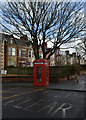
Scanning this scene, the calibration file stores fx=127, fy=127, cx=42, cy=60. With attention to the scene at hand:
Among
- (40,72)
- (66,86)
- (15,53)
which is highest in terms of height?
(15,53)

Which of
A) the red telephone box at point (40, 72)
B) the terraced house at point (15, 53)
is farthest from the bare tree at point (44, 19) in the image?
the terraced house at point (15, 53)

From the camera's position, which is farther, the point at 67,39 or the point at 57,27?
the point at 67,39

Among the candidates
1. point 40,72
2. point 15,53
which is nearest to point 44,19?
point 40,72

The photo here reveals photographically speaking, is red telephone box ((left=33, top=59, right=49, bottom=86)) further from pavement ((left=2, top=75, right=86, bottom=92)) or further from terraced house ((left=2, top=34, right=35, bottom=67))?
terraced house ((left=2, top=34, right=35, bottom=67))

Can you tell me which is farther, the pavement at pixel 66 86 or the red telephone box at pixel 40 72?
the red telephone box at pixel 40 72

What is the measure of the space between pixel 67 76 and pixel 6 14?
38.2ft

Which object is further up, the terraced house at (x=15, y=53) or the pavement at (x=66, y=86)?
the terraced house at (x=15, y=53)

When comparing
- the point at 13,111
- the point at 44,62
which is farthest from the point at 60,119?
the point at 44,62

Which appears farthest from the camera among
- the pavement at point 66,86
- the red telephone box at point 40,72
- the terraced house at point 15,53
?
the terraced house at point 15,53

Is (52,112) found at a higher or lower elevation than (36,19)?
lower

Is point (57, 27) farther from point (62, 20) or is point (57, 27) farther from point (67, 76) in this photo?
point (67, 76)

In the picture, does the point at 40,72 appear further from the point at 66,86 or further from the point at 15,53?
the point at 15,53

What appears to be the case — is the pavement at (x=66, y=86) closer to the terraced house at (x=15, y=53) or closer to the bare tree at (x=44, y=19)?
the bare tree at (x=44, y=19)

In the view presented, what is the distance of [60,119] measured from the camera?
4.73 meters
